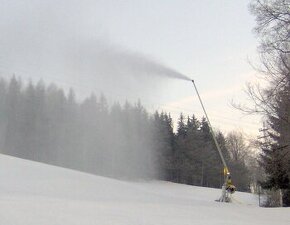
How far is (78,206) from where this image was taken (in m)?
11.6

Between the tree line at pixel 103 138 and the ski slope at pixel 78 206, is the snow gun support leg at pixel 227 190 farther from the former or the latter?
the tree line at pixel 103 138

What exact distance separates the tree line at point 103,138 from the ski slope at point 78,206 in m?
49.8

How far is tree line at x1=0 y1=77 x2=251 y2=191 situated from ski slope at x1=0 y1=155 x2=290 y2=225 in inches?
1962

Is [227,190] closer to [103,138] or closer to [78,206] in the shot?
[78,206]

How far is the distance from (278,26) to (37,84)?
61.6m

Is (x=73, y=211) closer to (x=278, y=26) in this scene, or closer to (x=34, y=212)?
(x=34, y=212)

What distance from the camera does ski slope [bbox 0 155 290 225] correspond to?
389 inches

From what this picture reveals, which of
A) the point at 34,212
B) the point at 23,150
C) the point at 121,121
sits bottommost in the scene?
the point at 34,212

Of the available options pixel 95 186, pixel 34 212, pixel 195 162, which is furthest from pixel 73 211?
pixel 195 162

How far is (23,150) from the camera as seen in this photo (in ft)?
222

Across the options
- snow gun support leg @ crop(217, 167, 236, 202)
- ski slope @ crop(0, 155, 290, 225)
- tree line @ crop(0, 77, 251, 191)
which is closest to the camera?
ski slope @ crop(0, 155, 290, 225)

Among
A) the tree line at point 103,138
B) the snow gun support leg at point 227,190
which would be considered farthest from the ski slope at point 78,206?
Answer: the tree line at point 103,138

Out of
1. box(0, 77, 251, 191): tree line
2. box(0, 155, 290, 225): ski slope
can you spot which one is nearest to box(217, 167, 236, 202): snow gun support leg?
box(0, 155, 290, 225): ski slope

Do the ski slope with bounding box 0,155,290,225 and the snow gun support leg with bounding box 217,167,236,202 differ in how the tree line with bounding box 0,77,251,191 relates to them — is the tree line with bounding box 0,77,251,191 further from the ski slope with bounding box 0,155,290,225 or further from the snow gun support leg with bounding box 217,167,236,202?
the ski slope with bounding box 0,155,290,225
